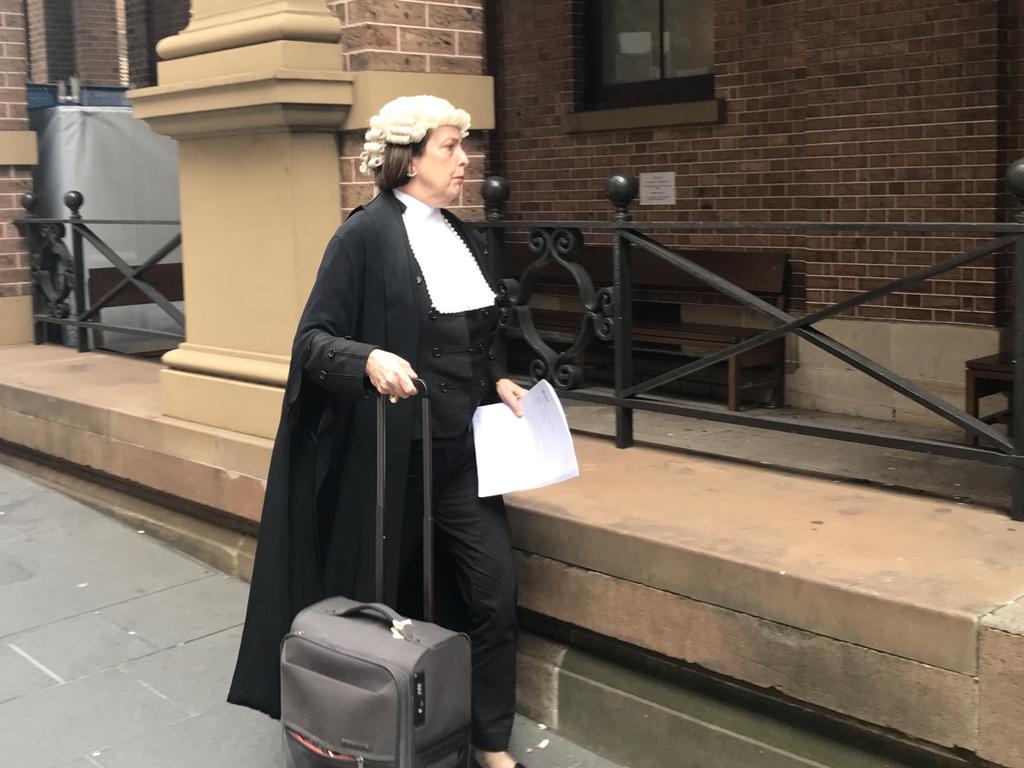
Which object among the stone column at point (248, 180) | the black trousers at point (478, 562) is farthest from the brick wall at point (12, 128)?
the black trousers at point (478, 562)

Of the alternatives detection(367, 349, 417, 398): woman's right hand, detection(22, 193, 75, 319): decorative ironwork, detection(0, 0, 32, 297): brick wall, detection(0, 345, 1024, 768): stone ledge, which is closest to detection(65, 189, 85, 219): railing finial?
detection(22, 193, 75, 319): decorative ironwork

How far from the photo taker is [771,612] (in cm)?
317

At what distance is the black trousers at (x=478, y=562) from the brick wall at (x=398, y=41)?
1679 mm

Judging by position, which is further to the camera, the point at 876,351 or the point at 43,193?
the point at 43,193

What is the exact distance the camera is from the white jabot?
3.34 meters

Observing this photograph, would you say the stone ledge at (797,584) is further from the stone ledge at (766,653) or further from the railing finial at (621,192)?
the railing finial at (621,192)

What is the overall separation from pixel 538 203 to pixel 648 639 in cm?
735

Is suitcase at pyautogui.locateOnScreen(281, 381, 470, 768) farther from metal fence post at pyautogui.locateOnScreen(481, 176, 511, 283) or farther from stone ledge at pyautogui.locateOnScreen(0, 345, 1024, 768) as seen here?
metal fence post at pyautogui.locateOnScreen(481, 176, 511, 283)

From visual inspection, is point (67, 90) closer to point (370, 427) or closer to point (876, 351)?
point (876, 351)

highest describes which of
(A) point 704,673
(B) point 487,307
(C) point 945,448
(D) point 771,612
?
(B) point 487,307

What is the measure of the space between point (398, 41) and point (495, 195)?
2.31 feet

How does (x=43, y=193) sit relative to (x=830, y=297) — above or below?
above

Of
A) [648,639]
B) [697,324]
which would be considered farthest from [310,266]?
[697,324]

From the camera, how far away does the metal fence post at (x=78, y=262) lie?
7.91 meters
